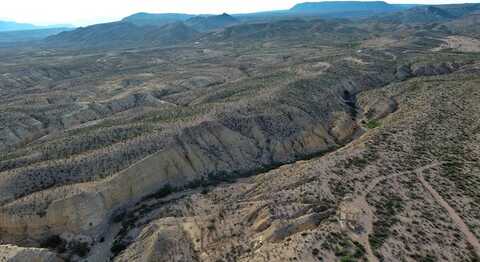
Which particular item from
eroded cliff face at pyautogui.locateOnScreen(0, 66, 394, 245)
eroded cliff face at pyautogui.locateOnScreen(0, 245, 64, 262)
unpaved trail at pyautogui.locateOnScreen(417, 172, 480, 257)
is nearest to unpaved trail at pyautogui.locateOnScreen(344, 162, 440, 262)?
unpaved trail at pyautogui.locateOnScreen(417, 172, 480, 257)

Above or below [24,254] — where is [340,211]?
above

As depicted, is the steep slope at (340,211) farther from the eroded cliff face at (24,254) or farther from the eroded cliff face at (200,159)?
the eroded cliff face at (24,254)

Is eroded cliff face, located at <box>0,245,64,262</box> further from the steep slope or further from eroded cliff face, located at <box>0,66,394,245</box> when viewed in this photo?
the steep slope

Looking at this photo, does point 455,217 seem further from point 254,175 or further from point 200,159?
point 200,159

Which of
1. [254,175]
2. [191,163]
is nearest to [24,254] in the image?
[191,163]

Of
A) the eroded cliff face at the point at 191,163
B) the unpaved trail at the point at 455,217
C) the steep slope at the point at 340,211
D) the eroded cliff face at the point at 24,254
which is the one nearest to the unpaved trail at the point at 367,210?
the steep slope at the point at 340,211

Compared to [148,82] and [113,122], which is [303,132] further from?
[148,82]

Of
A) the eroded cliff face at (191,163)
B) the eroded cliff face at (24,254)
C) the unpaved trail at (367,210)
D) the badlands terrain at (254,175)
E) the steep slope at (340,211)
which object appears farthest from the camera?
the eroded cliff face at (191,163)

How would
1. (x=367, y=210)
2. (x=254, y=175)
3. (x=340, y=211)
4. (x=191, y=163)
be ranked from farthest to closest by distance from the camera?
(x=254, y=175) < (x=191, y=163) < (x=367, y=210) < (x=340, y=211)
